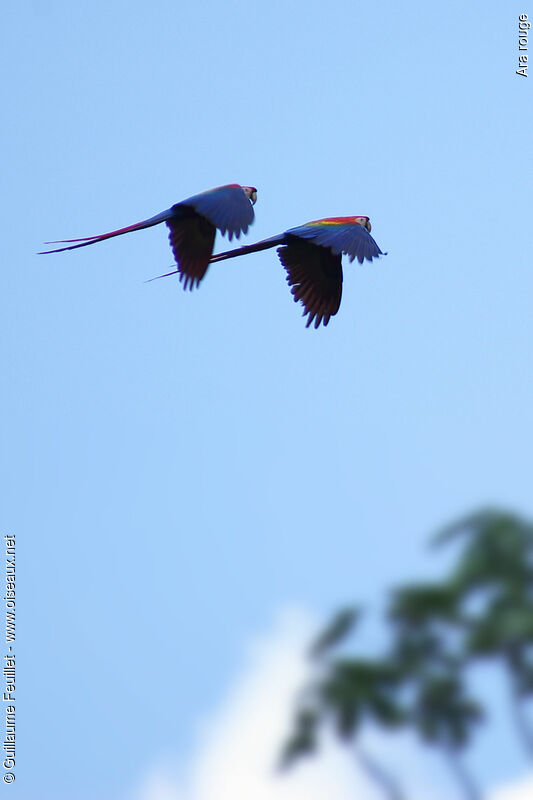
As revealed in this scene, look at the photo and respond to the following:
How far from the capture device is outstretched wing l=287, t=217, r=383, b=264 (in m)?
11.2

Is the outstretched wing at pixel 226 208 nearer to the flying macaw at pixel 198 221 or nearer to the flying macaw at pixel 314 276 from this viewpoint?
the flying macaw at pixel 198 221

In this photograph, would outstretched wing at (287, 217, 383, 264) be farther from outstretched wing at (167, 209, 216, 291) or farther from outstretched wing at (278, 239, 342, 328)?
outstretched wing at (167, 209, 216, 291)

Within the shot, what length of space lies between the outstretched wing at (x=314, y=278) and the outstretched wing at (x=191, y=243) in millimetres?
1055

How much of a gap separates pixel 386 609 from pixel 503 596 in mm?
1022

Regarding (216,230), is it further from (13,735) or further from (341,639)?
(13,735)

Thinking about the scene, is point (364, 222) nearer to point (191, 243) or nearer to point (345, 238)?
point (345, 238)

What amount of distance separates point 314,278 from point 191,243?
128cm

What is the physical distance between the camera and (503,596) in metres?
11.5

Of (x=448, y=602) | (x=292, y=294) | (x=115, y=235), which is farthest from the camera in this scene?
(x=292, y=294)

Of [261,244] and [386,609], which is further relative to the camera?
[261,244]

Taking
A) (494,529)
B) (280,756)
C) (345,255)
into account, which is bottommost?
(280,756)

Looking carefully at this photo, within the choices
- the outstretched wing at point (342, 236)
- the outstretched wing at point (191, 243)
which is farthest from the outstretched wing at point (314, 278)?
the outstretched wing at point (191, 243)

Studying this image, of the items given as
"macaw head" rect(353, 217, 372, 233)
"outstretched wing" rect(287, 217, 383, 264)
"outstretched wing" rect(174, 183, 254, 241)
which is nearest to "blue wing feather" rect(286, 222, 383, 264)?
"outstretched wing" rect(287, 217, 383, 264)

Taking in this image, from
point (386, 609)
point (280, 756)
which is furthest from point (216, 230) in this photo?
point (280, 756)
